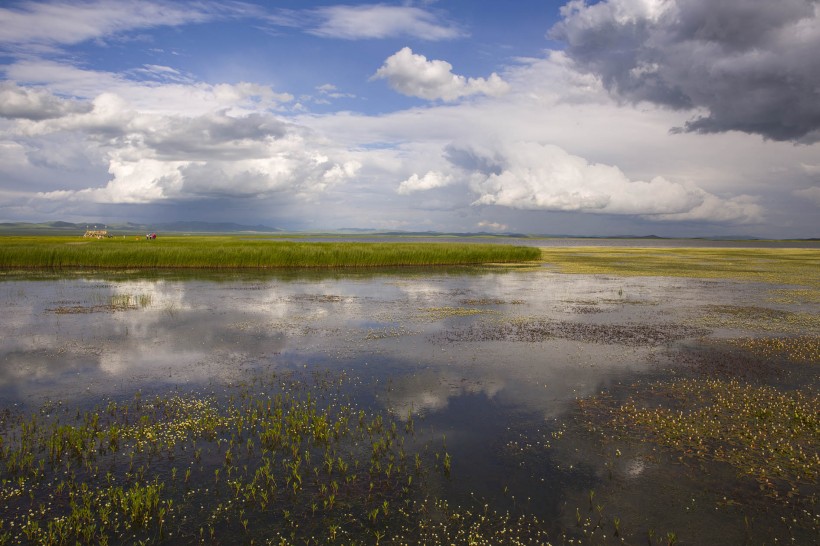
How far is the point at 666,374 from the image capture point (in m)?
16.1

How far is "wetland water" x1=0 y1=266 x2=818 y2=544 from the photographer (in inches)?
345

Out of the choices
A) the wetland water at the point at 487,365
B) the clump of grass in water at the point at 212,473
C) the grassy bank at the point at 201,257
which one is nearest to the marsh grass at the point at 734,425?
the wetland water at the point at 487,365

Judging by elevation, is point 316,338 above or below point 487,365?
above

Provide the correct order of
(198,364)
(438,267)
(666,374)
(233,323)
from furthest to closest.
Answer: (438,267) → (233,323) → (198,364) → (666,374)

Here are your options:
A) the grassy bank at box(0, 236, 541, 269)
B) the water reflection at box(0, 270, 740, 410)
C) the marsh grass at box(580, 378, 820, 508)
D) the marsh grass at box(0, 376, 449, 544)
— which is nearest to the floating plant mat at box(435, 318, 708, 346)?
the water reflection at box(0, 270, 740, 410)

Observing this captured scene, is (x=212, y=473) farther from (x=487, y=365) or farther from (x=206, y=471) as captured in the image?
(x=487, y=365)

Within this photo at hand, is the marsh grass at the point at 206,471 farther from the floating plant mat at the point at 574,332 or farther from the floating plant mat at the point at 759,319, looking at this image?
the floating plant mat at the point at 759,319

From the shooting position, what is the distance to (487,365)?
17.2 metres

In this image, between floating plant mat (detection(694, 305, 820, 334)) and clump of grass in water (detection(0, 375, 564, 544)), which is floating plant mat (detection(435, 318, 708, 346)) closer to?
floating plant mat (detection(694, 305, 820, 334))

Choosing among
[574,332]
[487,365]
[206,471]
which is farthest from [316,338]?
[574,332]

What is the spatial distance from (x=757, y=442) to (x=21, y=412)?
1785 cm

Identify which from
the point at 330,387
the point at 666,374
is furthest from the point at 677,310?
the point at 330,387

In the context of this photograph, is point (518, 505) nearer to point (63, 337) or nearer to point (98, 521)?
point (98, 521)

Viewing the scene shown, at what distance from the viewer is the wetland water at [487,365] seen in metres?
8.77
